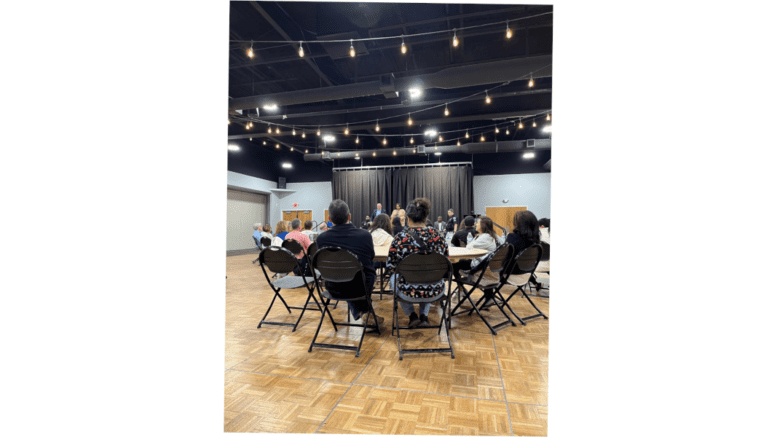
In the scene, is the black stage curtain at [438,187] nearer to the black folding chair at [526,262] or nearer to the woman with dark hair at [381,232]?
the woman with dark hair at [381,232]

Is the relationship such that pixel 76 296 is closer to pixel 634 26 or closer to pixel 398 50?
pixel 634 26

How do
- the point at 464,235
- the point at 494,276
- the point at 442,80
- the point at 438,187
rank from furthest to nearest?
the point at 438,187
the point at 442,80
the point at 464,235
the point at 494,276

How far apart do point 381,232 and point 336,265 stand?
6.33 feet

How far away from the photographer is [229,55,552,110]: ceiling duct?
510 cm

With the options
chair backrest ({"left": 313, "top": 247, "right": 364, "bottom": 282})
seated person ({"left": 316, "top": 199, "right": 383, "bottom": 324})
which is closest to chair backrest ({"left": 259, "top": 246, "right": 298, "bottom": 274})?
seated person ({"left": 316, "top": 199, "right": 383, "bottom": 324})

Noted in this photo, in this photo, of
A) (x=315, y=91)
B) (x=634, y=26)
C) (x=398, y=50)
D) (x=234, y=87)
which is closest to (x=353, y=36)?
(x=398, y=50)

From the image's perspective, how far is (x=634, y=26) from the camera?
1.01 metres

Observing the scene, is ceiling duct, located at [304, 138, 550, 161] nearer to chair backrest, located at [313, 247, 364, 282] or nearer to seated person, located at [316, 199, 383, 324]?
seated person, located at [316, 199, 383, 324]

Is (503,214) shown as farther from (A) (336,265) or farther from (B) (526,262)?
(A) (336,265)

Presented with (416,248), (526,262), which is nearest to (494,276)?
(526,262)

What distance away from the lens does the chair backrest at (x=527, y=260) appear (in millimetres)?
2993

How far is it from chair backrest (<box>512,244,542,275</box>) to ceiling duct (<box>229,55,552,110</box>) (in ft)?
11.5

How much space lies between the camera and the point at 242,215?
12.1 metres

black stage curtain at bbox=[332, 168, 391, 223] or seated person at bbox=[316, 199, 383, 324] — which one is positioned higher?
black stage curtain at bbox=[332, 168, 391, 223]
